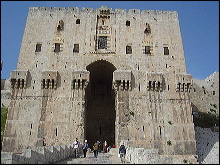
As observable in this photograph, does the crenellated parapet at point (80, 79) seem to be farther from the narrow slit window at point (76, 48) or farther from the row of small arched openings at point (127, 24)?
the row of small arched openings at point (127, 24)

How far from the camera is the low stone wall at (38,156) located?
8.99m

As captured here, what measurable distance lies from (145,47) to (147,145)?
31.7 feet

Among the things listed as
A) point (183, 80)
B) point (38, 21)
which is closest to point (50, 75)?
point (38, 21)

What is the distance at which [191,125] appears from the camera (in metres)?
21.5

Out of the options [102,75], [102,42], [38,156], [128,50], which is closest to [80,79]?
[102,42]

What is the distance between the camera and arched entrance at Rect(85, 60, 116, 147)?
91.0 feet

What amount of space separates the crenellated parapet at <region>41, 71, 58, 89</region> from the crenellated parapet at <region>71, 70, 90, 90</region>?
163 centimetres

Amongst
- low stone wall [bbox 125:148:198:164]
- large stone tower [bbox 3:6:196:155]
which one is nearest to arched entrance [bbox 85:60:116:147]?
large stone tower [bbox 3:6:196:155]

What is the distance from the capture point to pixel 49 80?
22531mm

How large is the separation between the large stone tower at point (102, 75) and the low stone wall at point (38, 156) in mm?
5952

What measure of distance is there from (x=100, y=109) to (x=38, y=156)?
1822 cm

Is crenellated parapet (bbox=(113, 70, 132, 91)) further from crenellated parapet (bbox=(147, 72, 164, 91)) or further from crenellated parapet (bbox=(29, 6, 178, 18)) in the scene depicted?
crenellated parapet (bbox=(29, 6, 178, 18))

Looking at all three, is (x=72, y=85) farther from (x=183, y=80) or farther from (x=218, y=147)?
(x=218, y=147)

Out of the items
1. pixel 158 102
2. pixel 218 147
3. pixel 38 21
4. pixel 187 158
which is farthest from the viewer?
pixel 38 21
